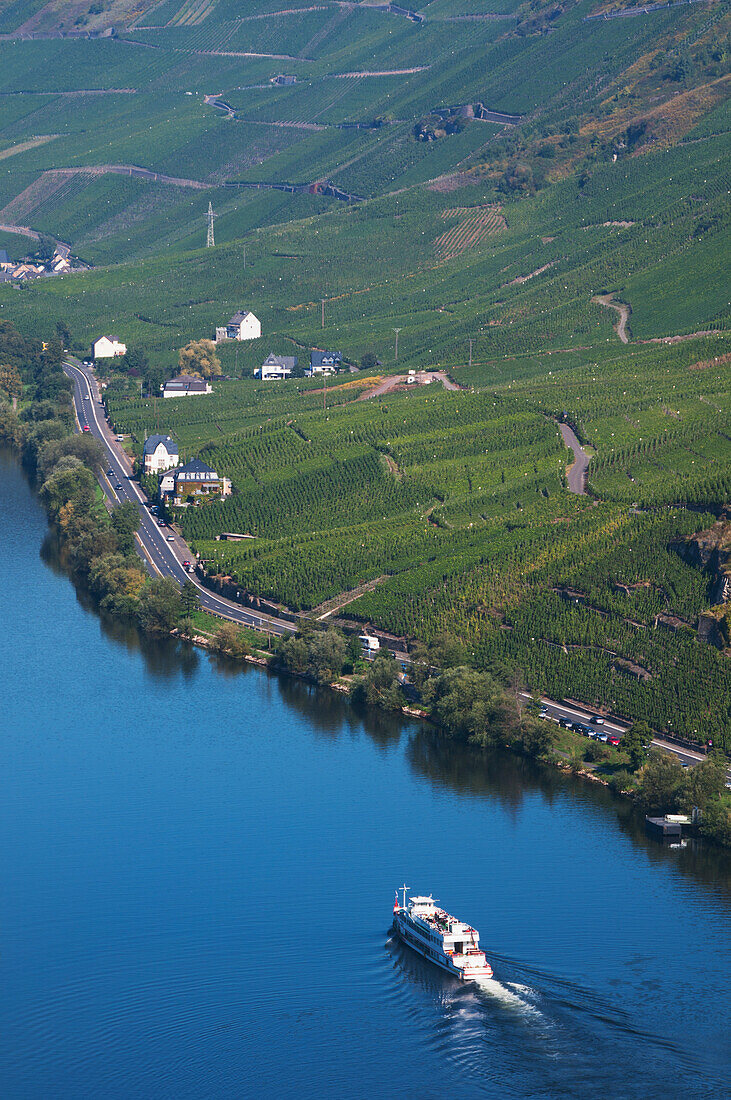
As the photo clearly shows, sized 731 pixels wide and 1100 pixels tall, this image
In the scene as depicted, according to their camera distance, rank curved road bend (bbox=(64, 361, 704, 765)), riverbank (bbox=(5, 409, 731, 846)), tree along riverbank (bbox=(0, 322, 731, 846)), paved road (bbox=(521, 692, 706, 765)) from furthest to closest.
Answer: curved road bend (bbox=(64, 361, 704, 765)) → paved road (bbox=(521, 692, 706, 765)) → riverbank (bbox=(5, 409, 731, 846)) → tree along riverbank (bbox=(0, 322, 731, 846))

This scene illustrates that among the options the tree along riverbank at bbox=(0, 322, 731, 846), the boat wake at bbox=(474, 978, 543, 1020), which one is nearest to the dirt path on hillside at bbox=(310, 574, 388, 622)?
the tree along riverbank at bbox=(0, 322, 731, 846)

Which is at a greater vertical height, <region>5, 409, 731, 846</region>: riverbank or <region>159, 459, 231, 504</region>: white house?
<region>159, 459, 231, 504</region>: white house

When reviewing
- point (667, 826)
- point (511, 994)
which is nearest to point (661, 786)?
point (667, 826)

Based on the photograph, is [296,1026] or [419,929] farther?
[419,929]

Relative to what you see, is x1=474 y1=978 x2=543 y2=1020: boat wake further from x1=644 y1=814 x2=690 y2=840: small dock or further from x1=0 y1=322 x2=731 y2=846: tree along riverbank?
x1=0 y1=322 x2=731 y2=846: tree along riverbank

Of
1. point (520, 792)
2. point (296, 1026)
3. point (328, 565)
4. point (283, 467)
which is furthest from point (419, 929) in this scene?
point (283, 467)

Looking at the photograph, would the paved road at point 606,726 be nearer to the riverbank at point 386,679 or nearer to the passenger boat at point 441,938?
the riverbank at point 386,679

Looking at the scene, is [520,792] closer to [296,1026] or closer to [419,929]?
[419,929]
